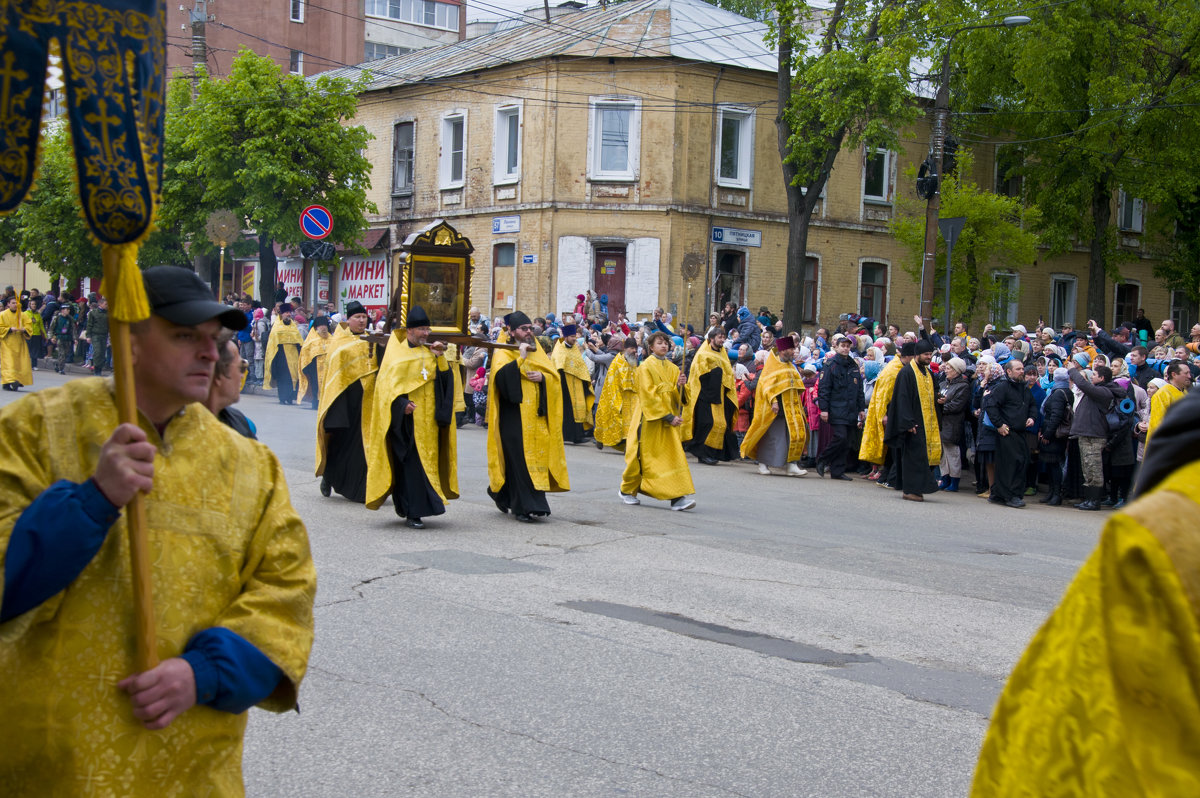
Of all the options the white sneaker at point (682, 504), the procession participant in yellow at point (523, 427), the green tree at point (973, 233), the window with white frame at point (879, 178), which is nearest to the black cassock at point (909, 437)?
the white sneaker at point (682, 504)

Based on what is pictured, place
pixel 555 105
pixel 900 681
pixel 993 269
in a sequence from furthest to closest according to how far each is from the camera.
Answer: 1. pixel 993 269
2. pixel 555 105
3. pixel 900 681

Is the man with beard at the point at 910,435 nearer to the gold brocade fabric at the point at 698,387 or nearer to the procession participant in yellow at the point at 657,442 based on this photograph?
the procession participant in yellow at the point at 657,442

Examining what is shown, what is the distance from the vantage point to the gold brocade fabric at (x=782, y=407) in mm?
17547

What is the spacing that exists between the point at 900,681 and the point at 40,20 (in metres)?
5.23

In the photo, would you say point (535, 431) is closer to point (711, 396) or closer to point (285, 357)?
point (711, 396)

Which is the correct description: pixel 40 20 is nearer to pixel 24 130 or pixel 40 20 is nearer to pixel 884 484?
pixel 24 130

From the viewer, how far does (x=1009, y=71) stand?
3338cm

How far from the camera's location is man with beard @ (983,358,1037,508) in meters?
15.2

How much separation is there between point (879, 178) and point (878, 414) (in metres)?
20.4

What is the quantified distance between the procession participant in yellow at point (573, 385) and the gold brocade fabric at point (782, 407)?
11.0 feet

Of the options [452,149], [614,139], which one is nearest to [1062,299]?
[614,139]

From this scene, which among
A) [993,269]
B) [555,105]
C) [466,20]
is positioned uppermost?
[466,20]

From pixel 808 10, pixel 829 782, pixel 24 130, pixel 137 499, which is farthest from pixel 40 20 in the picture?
pixel 808 10

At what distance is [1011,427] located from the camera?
15.3 metres
